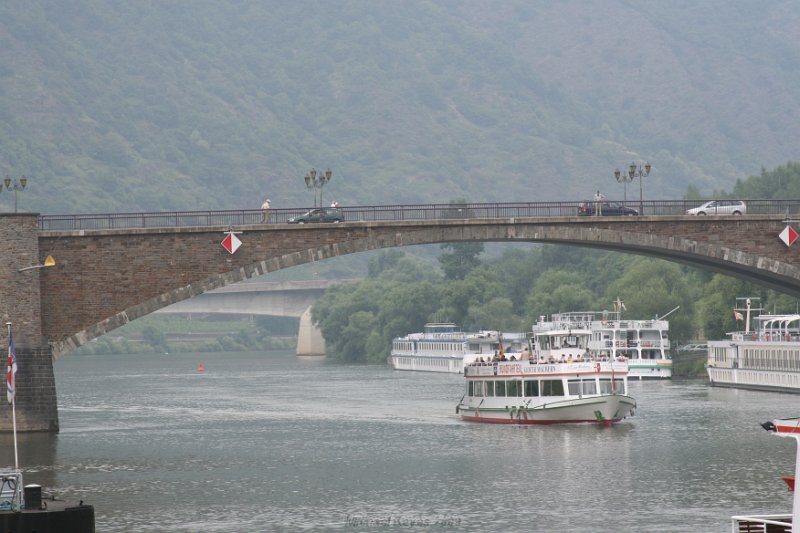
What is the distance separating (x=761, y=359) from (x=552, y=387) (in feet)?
110

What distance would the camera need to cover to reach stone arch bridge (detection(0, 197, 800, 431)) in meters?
77.6

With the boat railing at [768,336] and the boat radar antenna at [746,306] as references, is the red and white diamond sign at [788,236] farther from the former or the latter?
the boat radar antenna at [746,306]

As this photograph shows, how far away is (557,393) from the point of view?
278 ft

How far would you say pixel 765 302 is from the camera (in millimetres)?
136375

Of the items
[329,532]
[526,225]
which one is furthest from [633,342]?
[329,532]

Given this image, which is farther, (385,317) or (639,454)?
(385,317)

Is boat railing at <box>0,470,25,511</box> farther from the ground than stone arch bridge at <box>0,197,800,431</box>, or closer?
closer

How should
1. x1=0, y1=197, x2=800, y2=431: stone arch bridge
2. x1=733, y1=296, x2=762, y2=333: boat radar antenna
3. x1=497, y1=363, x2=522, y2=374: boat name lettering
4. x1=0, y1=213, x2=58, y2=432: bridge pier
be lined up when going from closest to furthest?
x1=0, y1=213, x2=58, y2=432: bridge pier → x1=0, y1=197, x2=800, y2=431: stone arch bridge → x1=497, y1=363, x2=522, y2=374: boat name lettering → x1=733, y1=296, x2=762, y2=333: boat radar antenna

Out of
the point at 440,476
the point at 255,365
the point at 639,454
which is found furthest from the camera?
the point at 255,365

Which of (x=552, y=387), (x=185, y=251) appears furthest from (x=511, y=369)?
(x=185, y=251)

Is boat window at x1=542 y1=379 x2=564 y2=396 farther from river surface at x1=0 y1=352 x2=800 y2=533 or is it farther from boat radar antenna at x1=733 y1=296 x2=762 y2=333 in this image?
boat radar antenna at x1=733 y1=296 x2=762 y2=333

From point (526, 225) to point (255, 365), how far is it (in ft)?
356

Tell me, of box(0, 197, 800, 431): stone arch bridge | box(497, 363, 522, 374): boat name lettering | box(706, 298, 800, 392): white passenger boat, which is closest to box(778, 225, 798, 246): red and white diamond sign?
box(0, 197, 800, 431): stone arch bridge

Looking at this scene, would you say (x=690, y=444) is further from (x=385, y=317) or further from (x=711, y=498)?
(x=385, y=317)
